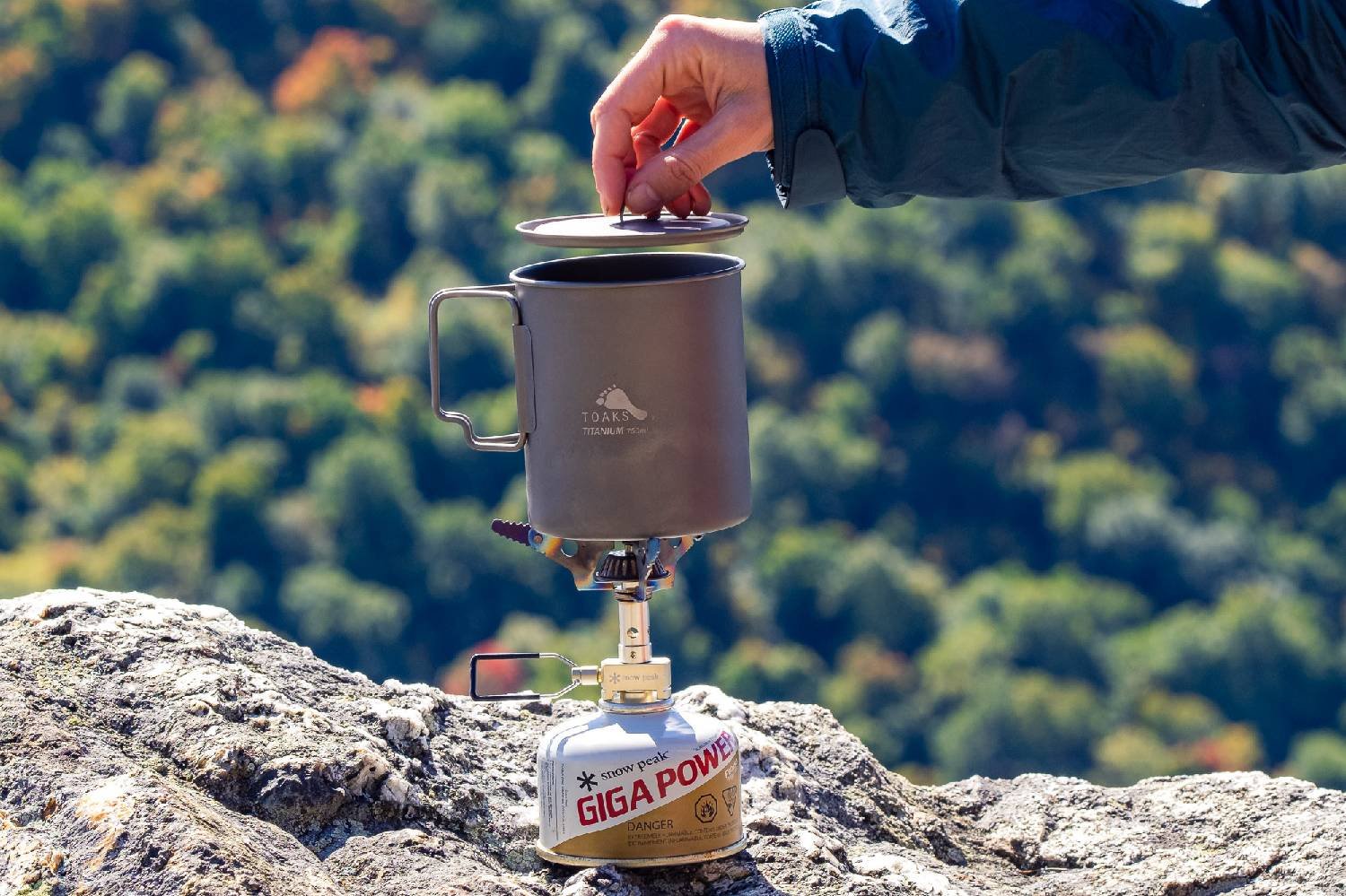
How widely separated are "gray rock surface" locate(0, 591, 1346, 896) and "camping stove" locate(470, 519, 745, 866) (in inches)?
2.2

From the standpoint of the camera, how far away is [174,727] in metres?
3.05

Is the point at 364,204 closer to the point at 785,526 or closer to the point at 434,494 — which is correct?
the point at 434,494

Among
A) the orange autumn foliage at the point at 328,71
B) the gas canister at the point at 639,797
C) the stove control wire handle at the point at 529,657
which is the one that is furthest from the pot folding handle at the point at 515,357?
the orange autumn foliage at the point at 328,71

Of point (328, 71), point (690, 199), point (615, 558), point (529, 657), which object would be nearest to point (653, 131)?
point (690, 199)

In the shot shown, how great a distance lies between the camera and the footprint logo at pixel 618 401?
9.61 ft

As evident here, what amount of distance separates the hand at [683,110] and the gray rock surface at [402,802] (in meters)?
0.98

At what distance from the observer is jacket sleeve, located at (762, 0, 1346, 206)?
2.59 m

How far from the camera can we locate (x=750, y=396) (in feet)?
167

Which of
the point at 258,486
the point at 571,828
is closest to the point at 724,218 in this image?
the point at 571,828

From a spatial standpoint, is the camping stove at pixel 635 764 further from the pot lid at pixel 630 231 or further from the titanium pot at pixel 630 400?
the pot lid at pixel 630 231

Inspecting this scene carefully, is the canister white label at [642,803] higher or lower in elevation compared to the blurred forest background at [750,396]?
higher

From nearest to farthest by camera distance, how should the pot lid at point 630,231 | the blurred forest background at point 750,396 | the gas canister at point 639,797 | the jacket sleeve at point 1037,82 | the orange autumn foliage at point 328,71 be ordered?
1. the jacket sleeve at point 1037,82
2. the pot lid at point 630,231
3. the gas canister at point 639,797
4. the blurred forest background at point 750,396
5. the orange autumn foliage at point 328,71

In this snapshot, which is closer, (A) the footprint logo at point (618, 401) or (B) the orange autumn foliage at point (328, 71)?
(A) the footprint logo at point (618, 401)

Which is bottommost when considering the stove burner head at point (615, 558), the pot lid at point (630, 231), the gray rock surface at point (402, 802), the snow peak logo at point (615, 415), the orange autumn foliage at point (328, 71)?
the gray rock surface at point (402, 802)
